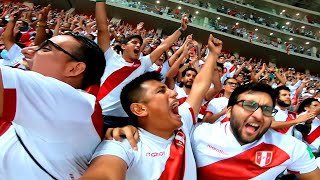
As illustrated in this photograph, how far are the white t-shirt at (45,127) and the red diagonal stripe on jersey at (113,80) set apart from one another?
1.77 m

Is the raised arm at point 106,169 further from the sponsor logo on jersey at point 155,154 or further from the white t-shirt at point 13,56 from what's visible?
the white t-shirt at point 13,56

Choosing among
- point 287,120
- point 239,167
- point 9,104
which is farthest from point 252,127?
point 287,120

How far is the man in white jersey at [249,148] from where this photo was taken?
1957 millimetres

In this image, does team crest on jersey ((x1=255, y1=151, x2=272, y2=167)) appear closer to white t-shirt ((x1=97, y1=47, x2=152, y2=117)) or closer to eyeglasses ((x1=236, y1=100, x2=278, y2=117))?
eyeglasses ((x1=236, y1=100, x2=278, y2=117))

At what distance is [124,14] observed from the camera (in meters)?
23.4

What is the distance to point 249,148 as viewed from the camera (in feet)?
6.67

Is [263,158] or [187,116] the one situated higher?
[187,116]

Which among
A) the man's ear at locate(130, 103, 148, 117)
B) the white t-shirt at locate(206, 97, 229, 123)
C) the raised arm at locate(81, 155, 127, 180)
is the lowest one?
the white t-shirt at locate(206, 97, 229, 123)

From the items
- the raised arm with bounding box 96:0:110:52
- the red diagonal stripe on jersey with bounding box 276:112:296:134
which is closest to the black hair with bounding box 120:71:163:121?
the raised arm with bounding box 96:0:110:52

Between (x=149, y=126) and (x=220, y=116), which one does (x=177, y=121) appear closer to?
(x=149, y=126)

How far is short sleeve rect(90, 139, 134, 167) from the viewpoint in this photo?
1378 millimetres

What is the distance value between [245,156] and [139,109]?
79 centimetres

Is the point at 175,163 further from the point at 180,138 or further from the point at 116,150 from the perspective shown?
the point at 116,150

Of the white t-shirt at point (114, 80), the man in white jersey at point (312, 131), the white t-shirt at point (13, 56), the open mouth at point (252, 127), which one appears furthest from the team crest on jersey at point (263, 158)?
the white t-shirt at point (13, 56)
